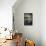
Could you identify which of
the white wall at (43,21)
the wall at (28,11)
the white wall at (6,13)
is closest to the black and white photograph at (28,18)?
the wall at (28,11)

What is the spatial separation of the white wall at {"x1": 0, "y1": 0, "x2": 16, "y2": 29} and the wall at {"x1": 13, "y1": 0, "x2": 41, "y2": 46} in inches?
46.2

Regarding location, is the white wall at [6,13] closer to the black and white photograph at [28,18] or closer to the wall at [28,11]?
the wall at [28,11]

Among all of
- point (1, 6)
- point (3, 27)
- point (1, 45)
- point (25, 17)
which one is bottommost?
point (1, 45)

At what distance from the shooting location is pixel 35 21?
5434 millimetres

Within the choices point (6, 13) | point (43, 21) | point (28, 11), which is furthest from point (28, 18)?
point (6, 13)

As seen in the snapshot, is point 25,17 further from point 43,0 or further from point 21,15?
point 43,0

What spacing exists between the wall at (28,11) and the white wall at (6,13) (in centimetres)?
117

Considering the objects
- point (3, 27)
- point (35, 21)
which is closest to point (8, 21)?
point (3, 27)

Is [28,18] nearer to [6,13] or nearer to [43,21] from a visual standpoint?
[43,21]

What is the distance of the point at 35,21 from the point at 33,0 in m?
1.05

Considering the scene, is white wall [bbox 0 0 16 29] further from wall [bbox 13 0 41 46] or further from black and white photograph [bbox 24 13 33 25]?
black and white photograph [bbox 24 13 33 25]

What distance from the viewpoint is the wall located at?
5387mm

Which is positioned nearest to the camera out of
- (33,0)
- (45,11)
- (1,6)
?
(1,6)

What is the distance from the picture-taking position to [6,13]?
4223 millimetres
